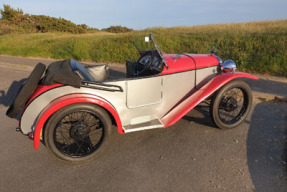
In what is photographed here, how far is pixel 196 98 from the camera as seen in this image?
3117 mm

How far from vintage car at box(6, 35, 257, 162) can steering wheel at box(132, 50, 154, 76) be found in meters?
0.03

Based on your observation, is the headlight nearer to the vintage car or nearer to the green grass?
the vintage car

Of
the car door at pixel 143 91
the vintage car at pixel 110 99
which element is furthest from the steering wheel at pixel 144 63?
the car door at pixel 143 91

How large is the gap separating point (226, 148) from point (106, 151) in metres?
1.81

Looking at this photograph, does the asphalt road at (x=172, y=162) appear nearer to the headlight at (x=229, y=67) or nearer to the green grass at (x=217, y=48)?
the headlight at (x=229, y=67)

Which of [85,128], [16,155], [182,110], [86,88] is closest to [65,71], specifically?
[86,88]

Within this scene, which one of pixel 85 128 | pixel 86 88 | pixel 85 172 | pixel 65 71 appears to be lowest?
pixel 85 172

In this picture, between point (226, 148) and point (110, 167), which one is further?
point (226, 148)

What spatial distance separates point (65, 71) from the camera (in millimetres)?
2551

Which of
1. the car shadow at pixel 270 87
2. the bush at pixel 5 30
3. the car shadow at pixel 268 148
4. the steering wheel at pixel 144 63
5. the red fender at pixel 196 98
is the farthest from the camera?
the bush at pixel 5 30

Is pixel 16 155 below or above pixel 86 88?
below

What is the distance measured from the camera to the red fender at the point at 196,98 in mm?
3039

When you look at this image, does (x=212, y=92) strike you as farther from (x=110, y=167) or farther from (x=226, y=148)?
(x=110, y=167)

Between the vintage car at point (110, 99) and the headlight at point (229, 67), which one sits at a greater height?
the headlight at point (229, 67)
